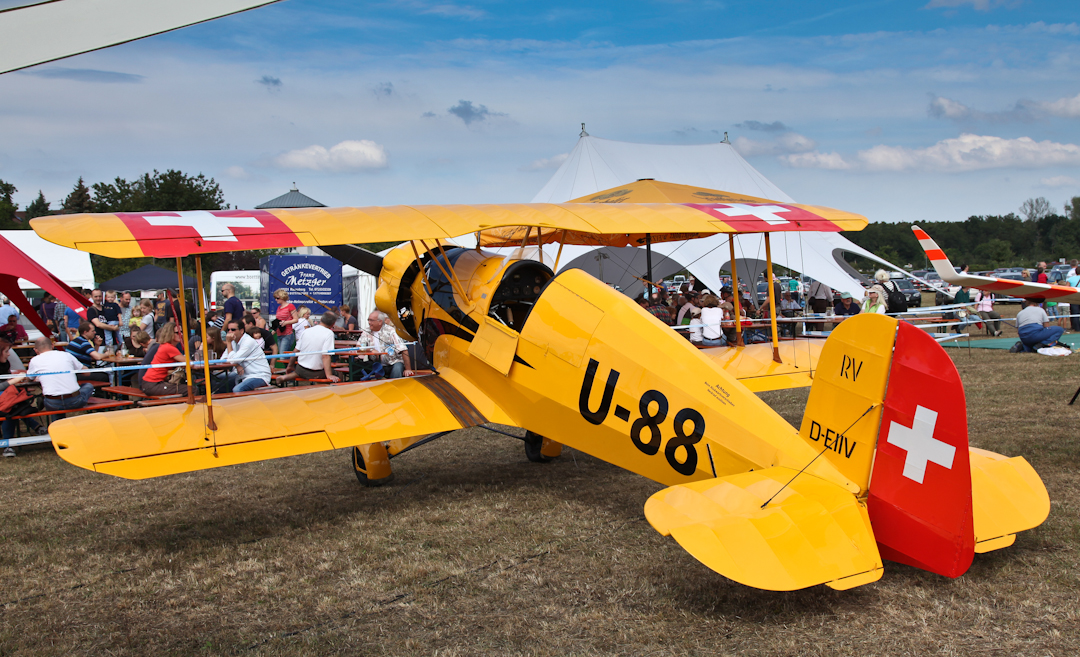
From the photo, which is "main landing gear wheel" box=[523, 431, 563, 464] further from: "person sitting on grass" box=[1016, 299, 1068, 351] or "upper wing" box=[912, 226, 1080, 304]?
"person sitting on grass" box=[1016, 299, 1068, 351]

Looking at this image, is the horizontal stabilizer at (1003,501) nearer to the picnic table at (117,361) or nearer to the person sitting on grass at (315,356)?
the person sitting on grass at (315,356)

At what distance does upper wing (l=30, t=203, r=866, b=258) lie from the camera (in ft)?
12.6

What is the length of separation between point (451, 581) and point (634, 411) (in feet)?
4.67

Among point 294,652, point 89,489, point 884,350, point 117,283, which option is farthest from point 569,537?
point 117,283

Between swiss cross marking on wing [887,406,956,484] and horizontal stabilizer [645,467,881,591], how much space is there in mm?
289

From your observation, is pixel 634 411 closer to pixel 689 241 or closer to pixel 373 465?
pixel 373 465

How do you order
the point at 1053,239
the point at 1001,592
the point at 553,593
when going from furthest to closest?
the point at 1053,239
the point at 553,593
the point at 1001,592

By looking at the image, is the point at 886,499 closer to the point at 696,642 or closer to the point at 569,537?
the point at 696,642

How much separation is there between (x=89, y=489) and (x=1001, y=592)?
674cm

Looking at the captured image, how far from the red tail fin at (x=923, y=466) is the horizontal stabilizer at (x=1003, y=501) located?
31 cm

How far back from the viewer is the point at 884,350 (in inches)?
120

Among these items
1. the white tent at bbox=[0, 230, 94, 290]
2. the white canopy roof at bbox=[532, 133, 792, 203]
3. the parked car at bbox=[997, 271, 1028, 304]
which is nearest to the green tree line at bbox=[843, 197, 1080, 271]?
the parked car at bbox=[997, 271, 1028, 304]

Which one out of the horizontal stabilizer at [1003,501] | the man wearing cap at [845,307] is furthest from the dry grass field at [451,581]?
the man wearing cap at [845,307]

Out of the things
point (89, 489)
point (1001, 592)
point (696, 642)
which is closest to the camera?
point (696, 642)
